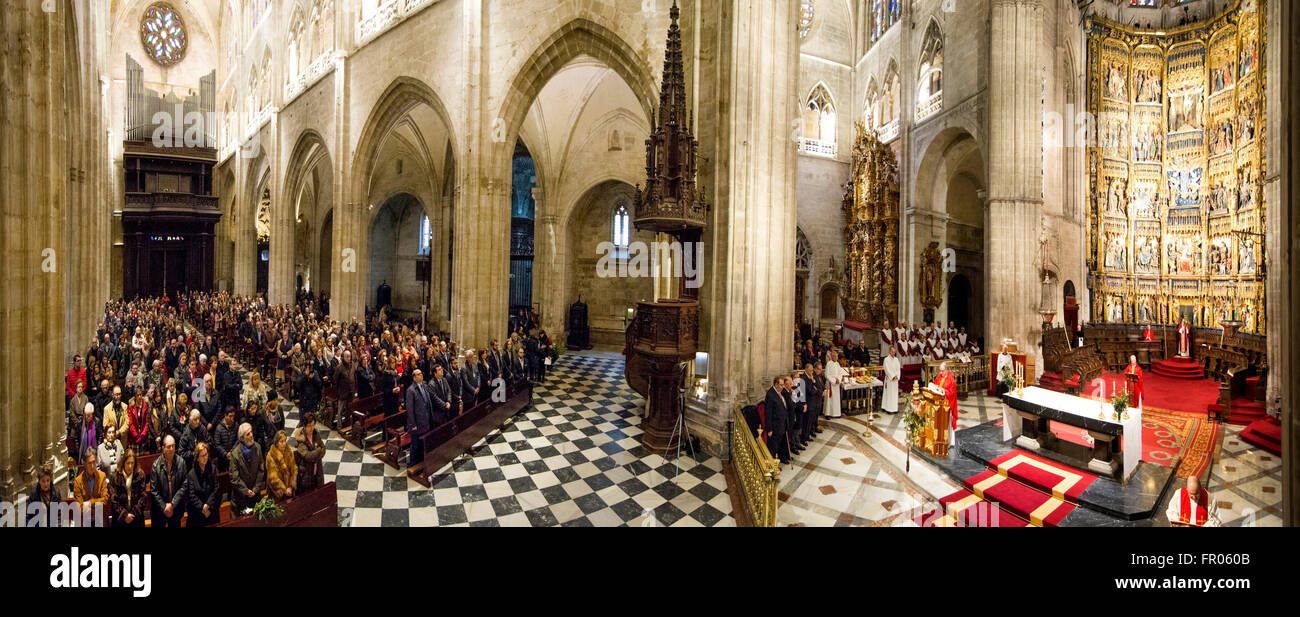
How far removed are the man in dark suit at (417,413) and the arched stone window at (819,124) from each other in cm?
1721

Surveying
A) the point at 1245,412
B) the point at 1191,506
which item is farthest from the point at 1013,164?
the point at 1191,506

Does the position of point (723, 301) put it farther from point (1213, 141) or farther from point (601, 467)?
point (1213, 141)

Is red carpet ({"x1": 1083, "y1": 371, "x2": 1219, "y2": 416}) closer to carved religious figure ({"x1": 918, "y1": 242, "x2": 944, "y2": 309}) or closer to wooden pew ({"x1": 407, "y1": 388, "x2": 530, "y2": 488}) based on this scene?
carved religious figure ({"x1": 918, "y1": 242, "x2": 944, "y2": 309})

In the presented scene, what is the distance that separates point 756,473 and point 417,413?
14.2 feet

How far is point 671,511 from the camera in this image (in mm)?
5426

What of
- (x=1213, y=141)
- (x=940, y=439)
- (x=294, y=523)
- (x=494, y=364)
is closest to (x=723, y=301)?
(x=940, y=439)

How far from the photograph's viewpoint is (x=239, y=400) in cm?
759

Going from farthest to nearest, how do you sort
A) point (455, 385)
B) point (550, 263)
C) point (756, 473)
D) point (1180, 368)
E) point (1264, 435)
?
1. point (550, 263)
2. point (1180, 368)
3. point (455, 385)
4. point (1264, 435)
5. point (756, 473)

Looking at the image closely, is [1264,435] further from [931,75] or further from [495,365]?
[495,365]

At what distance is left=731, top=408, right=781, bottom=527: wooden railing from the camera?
172 inches

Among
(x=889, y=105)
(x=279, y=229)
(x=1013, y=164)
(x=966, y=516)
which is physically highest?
(x=889, y=105)

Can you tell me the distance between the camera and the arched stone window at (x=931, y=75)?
14922 mm

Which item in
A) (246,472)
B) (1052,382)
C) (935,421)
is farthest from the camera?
(1052,382)

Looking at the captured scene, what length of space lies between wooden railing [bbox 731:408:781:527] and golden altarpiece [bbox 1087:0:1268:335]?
17.7m
